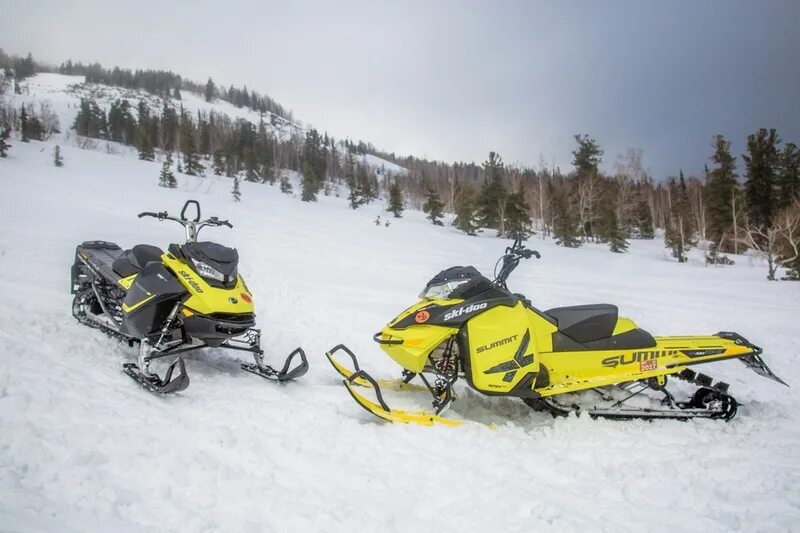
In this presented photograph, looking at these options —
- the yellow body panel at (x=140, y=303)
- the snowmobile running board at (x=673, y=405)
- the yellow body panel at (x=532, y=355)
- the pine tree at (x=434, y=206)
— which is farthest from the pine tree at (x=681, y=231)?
the yellow body panel at (x=140, y=303)

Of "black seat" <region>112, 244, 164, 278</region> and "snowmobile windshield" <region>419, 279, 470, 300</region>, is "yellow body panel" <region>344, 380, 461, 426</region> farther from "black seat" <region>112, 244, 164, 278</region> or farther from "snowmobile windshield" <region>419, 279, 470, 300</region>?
"black seat" <region>112, 244, 164, 278</region>

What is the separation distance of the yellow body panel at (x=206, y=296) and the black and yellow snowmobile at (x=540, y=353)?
A: 1263 mm

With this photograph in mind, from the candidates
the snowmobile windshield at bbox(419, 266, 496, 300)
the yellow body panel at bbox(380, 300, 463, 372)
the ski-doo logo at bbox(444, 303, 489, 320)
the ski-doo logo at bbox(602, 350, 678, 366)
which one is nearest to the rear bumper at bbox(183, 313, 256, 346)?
the yellow body panel at bbox(380, 300, 463, 372)

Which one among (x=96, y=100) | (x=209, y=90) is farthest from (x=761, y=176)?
(x=209, y=90)

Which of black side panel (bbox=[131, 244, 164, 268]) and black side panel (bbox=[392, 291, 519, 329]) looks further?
black side panel (bbox=[131, 244, 164, 268])

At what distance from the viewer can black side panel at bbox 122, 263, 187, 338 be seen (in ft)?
13.2

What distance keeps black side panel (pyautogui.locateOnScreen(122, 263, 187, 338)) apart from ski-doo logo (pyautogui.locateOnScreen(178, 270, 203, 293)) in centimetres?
8

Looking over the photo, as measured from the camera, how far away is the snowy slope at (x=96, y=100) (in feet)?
253

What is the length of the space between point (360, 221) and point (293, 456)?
3202 centimetres

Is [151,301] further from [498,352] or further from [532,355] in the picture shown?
[532,355]

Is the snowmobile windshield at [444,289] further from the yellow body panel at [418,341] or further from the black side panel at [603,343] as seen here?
the black side panel at [603,343]

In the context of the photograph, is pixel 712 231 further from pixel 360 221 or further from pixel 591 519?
pixel 591 519

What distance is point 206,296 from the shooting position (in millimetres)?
3951

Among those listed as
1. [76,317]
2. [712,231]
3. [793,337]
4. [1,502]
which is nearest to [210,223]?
[76,317]
